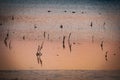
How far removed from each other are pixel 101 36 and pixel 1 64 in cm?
67

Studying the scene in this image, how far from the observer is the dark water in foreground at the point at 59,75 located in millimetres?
1635

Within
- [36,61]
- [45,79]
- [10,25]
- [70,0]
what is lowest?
[45,79]

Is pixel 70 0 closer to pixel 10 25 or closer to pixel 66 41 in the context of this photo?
pixel 66 41

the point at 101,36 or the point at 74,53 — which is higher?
the point at 101,36

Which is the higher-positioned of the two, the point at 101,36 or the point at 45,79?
the point at 101,36

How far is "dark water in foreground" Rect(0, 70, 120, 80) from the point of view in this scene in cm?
163

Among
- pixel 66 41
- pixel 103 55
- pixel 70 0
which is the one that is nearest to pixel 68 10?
pixel 70 0

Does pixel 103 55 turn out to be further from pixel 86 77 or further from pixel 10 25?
pixel 10 25

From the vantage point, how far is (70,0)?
1730 mm

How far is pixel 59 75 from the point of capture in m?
1.64

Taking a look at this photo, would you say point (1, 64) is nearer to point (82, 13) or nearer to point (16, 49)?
point (16, 49)

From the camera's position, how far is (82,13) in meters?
1.71

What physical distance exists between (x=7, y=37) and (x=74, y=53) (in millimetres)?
447

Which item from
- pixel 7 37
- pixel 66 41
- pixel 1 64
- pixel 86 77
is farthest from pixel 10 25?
pixel 86 77
